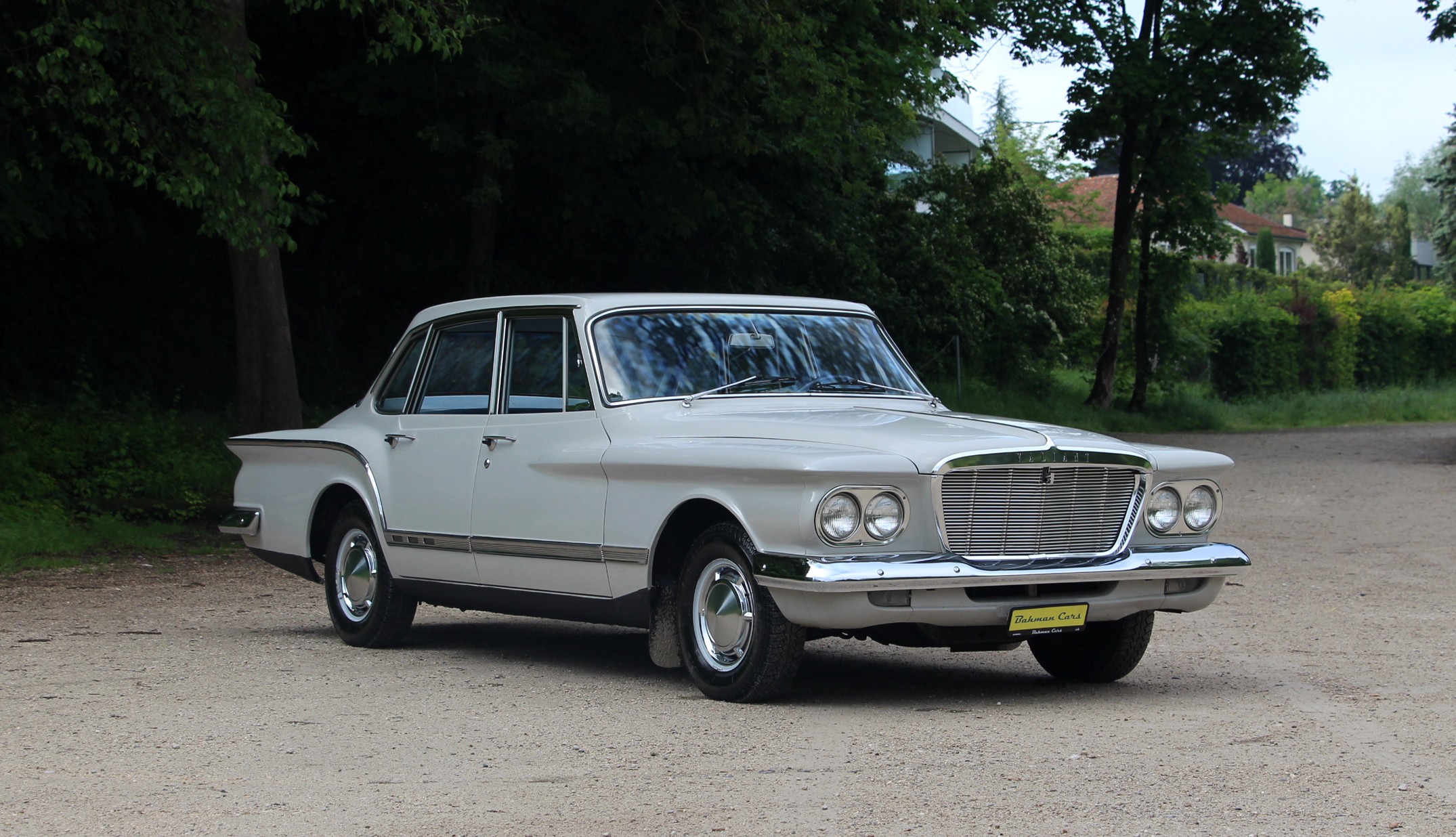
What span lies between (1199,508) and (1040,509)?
3.21 ft

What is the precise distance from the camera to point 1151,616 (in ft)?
25.0

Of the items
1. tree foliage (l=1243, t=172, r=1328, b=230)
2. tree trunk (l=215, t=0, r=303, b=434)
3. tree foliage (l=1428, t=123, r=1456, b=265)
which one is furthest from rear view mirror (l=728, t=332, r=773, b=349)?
tree foliage (l=1243, t=172, r=1328, b=230)

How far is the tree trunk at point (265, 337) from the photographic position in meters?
16.2

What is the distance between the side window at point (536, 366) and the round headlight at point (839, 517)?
1.90 meters

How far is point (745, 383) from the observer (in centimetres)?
793

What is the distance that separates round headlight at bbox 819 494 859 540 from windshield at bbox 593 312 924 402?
1.43m

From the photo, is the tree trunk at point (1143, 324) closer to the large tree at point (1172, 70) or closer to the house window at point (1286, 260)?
the large tree at point (1172, 70)

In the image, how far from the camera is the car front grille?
677 centimetres

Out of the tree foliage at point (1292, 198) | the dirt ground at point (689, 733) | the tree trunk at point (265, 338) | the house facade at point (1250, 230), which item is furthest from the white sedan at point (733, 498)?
the tree foliage at point (1292, 198)

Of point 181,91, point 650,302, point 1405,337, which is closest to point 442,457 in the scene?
point 650,302

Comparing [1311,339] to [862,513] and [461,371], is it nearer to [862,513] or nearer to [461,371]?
[461,371]

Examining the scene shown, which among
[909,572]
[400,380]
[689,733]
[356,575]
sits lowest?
[689,733]

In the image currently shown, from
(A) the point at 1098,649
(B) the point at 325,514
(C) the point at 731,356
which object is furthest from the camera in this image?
(B) the point at 325,514

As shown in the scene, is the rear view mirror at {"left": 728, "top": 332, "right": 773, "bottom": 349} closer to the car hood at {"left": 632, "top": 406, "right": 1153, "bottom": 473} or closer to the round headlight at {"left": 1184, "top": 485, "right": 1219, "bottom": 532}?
the car hood at {"left": 632, "top": 406, "right": 1153, "bottom": 473}
